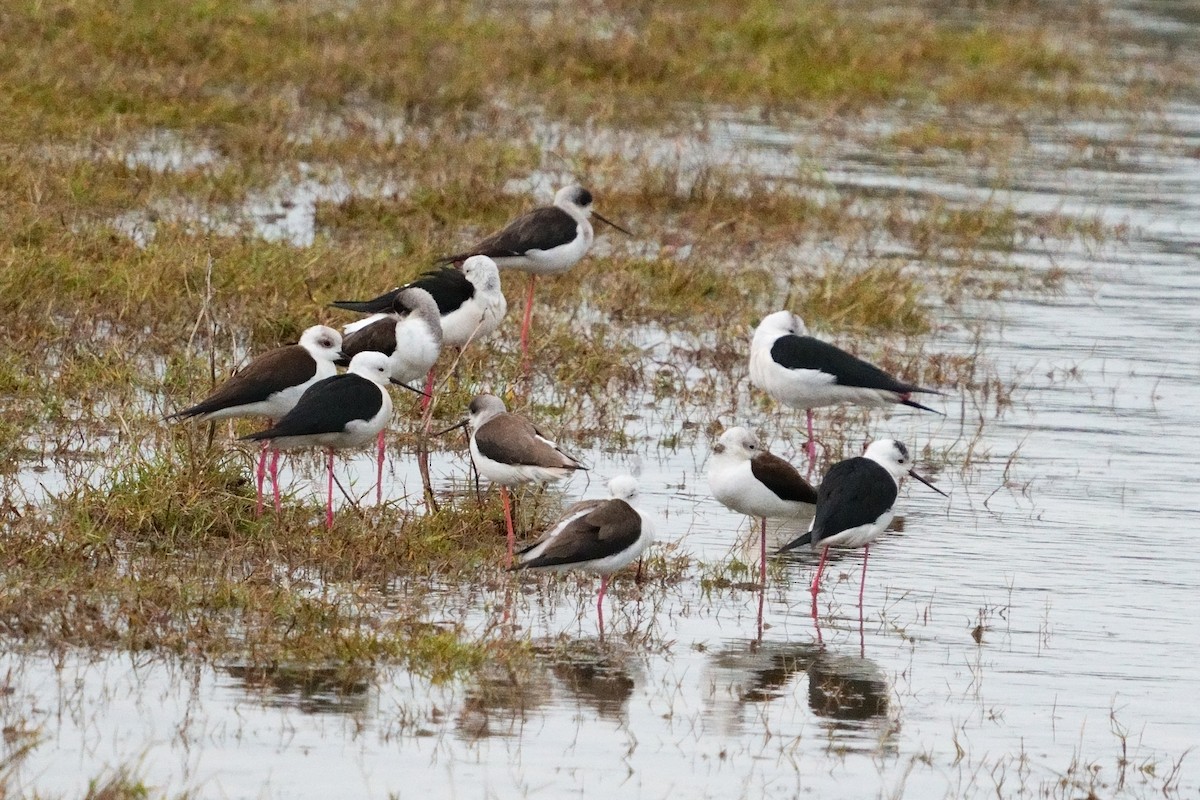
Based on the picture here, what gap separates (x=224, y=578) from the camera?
7.43 metres

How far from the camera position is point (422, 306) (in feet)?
33.1

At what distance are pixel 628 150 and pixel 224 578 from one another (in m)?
11.3

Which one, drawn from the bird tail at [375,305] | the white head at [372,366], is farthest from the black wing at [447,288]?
the white head at [372,366]

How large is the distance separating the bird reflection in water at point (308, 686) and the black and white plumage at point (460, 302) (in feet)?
13.8

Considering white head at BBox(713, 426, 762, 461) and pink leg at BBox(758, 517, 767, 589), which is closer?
pink leg at BBox(758, 517, 767, 589)

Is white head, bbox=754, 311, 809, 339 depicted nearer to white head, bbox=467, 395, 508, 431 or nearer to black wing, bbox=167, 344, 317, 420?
white head, bbox=467, 395, 508, 431

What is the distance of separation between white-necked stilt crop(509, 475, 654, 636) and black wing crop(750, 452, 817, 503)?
90cm

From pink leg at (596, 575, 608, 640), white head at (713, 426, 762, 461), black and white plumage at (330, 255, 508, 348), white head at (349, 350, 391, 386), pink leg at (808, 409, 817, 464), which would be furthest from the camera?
black and white plumage at (330, 255, 508, 348)

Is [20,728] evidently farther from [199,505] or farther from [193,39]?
[193,39]

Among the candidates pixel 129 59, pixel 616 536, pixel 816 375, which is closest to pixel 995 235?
pixel 816 375

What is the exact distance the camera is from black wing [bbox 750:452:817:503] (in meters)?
8.42

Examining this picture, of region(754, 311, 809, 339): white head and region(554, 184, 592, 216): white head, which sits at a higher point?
region(554, 184, 592, 216): white head

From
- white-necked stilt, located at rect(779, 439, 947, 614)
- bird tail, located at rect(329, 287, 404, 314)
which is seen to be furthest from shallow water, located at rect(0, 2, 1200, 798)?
bird tail, located at rect(329, 287, 404, 314)

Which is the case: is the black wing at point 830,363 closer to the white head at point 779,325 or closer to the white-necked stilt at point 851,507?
the white head at point 779,325
